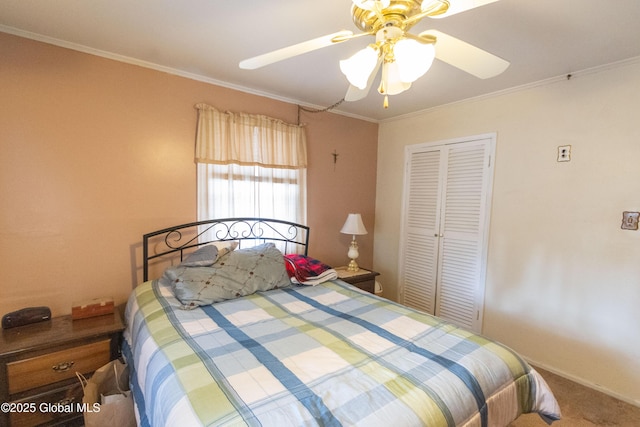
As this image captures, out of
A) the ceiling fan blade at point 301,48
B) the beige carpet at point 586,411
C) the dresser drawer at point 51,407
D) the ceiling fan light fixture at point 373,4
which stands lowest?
the beige carpet at point 586,411

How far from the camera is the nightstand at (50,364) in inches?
58.2

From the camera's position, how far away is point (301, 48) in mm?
1212

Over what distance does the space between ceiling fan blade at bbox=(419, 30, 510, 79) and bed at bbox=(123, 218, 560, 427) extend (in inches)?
49.4

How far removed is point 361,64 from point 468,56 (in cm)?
44

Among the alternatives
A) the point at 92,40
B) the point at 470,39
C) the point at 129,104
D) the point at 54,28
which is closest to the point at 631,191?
the point at 470,39

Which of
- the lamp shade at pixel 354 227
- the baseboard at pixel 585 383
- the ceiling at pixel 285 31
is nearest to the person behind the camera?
the ceiling at pixel 285 31

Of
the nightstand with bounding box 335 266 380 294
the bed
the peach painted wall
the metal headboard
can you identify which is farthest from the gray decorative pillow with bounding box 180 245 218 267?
the nightstand with bounding box 335 266 380 294

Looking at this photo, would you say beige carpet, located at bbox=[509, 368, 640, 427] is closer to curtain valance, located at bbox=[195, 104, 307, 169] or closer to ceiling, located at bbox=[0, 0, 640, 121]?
ceiling, located at bbox=[0, 0, 640, 121]

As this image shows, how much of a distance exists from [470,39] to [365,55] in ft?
3.48

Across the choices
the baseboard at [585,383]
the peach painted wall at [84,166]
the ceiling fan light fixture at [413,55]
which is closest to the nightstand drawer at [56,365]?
the peach painted wall at [84,166]

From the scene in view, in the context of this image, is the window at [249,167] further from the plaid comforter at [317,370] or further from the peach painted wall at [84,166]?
the plaid comforter at [317,370]

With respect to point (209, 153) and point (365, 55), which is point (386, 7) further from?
point (209, 153)

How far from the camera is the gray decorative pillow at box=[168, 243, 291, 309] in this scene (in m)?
1.82

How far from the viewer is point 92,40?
6.00 feet
